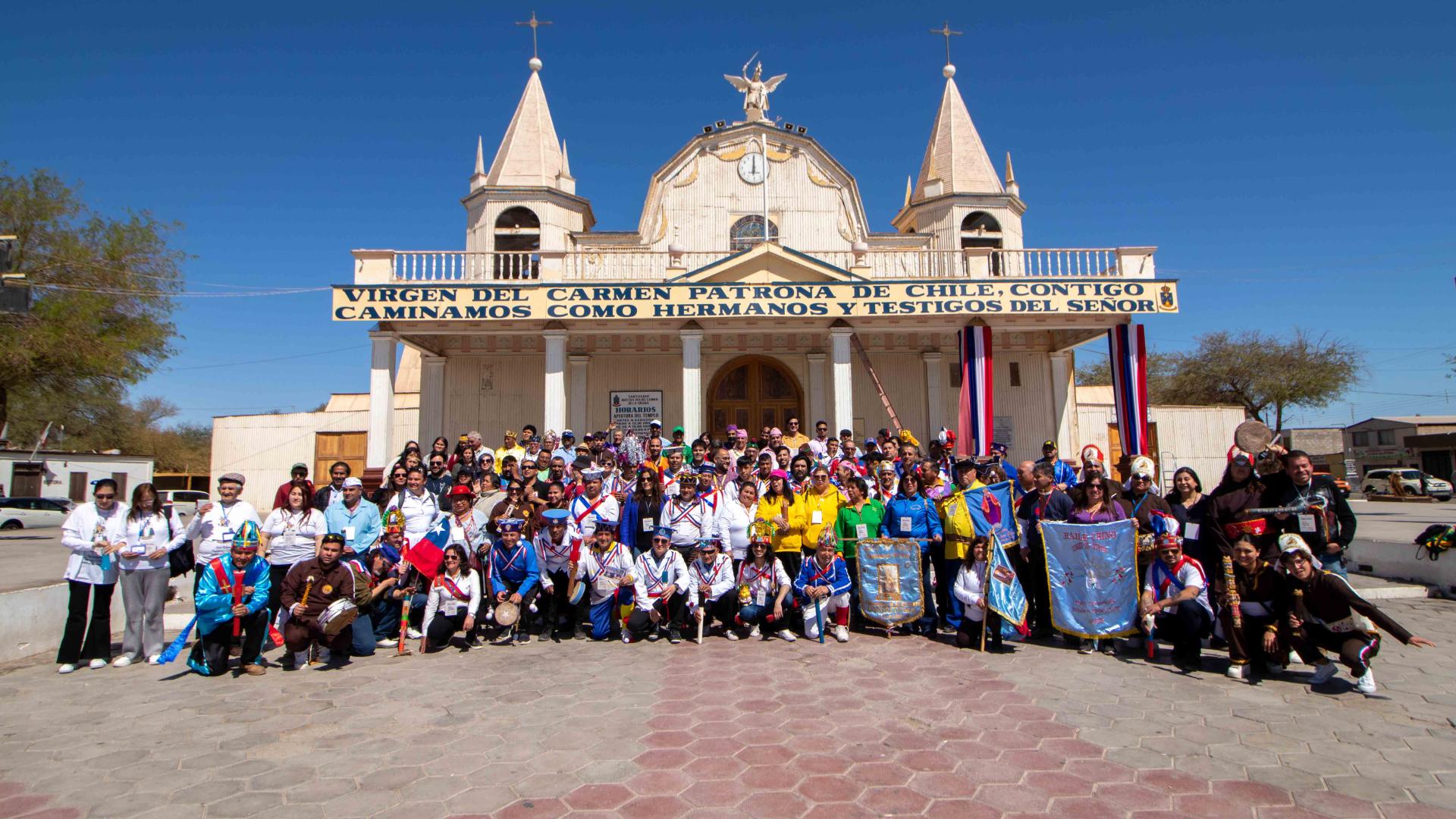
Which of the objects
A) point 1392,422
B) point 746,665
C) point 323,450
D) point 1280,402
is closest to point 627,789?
point 746,665

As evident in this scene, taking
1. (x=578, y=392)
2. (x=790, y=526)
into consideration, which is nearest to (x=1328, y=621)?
(x=790, y=526)

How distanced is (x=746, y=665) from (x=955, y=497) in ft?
8.07

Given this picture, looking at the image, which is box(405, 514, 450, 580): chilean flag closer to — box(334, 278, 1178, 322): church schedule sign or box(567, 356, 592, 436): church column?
box(334, 278, 1178, 322): church schedule sign

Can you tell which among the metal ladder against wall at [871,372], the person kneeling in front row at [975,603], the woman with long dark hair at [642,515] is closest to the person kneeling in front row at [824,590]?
the person kneeling in front row at [975,603]

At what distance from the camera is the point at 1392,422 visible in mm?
→ 44719

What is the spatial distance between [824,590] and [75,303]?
61.5ft

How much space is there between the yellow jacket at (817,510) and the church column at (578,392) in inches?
413

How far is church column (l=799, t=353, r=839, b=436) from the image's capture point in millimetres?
17031

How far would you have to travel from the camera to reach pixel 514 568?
7.02 meters

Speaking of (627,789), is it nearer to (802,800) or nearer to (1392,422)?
(802,800)

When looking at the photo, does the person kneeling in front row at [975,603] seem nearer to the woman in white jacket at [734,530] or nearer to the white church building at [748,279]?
the woman in white jacket at [734,530]

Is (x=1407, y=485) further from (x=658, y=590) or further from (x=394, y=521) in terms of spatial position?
(x=394, y=521)

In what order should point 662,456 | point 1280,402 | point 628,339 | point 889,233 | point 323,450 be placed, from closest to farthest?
point 662,456 < point 628,339 < point 889,233 < point 323,450 < point 1280,402

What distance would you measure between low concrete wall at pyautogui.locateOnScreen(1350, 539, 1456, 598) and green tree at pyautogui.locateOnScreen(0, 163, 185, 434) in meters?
23.2
